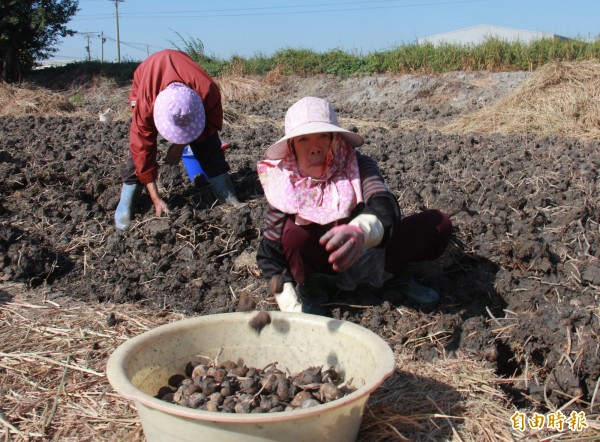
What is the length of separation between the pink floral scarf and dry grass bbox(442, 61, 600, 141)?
4434mm

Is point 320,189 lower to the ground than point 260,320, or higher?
higher

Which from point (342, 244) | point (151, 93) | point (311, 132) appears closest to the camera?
point (342, 244)

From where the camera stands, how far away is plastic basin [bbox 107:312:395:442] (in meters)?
1.64

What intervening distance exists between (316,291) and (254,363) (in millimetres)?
743

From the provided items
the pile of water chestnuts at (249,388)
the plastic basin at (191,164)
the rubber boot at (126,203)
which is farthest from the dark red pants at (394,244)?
the plastic basin at (191,164)

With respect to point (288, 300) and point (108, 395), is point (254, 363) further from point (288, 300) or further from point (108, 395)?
point (108, 395)

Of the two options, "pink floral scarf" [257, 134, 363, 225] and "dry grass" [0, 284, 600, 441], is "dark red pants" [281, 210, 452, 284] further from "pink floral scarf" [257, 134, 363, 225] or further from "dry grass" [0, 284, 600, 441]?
"dry grass" [0, 284, 600, 441]

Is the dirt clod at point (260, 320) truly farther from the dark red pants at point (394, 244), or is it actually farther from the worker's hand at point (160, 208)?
the worker's hand at point (160, 208)

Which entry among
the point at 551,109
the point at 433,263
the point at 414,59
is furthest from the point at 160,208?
the point at 414,59

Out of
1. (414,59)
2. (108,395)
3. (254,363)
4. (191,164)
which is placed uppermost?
(414,59)

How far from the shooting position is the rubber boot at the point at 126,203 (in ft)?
13.0

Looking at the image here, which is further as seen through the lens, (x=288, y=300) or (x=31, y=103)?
(x=31, y=103)

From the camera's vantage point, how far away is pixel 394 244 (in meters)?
2.91

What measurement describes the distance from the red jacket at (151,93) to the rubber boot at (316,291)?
1418 mm
